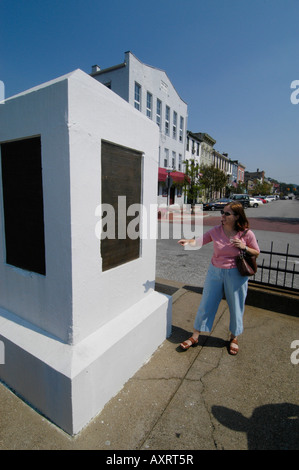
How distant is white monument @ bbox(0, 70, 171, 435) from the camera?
186 cm

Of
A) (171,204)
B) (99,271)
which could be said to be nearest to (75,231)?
(99,271)

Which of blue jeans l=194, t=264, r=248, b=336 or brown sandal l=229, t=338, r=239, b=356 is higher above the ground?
blue jeans l=194, t=264, r=248, b=336

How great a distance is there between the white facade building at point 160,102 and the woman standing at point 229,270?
1364 centimetres

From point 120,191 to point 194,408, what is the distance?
2.06 m

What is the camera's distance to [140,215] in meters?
2.76

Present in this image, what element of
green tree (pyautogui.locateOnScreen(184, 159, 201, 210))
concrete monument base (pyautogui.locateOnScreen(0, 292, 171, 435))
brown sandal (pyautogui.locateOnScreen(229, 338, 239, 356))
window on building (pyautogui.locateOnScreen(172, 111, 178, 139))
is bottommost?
brown sandal (pyautogui.locateOnScreen(229, 338, 239, 356))

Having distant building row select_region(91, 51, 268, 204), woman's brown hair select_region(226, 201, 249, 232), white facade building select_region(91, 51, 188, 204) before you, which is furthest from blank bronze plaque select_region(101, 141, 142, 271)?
distant building row select_region(91, 51, 268, 204)

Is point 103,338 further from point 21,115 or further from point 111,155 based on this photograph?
point 21,115

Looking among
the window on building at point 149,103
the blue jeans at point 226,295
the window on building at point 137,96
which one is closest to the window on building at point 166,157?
the window on building at point 149,103

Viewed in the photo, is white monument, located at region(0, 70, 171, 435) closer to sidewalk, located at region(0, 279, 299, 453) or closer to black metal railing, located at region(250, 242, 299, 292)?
sidewalk, located at region(0, 279, 299, 453)

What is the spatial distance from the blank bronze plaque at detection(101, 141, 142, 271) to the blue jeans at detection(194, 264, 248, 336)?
0.96m

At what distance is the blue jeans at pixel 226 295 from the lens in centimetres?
272

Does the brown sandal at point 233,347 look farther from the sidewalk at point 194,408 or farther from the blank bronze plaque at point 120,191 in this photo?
the blank bronze plaque at point 120,191
